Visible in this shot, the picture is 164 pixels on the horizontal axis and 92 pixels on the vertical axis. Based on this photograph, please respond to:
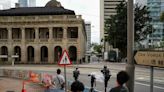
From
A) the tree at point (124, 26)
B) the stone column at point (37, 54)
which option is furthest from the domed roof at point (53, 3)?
the tree at point (124, 26)

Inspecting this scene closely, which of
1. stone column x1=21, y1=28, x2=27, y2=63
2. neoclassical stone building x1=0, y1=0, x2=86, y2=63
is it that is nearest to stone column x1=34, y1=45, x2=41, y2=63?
neoclassical stone building x1=0, y1=0, x2=86, y2=63

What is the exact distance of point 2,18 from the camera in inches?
3888

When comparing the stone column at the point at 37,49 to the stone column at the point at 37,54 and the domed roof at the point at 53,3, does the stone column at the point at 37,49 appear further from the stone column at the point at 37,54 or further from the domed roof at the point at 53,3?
the domed roof at the point at 53,3

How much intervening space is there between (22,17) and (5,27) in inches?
193

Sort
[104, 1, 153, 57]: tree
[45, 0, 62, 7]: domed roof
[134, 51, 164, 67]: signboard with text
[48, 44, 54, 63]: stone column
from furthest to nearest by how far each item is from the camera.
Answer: [45, 0, 62, 7]: domed roof → [48, 44, 54, 63]: stone column → [104, 1, 153, 57]: tree → [134, 51, 164, 67]: signboard with text

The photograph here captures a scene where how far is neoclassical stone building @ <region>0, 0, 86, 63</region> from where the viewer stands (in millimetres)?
95062

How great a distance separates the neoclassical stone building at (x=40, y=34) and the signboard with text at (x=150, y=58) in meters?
80.2

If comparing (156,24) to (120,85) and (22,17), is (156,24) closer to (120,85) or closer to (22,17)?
(22,17)

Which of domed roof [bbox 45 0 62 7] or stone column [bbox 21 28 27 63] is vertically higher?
domed roof [bbox 45 0 62 7]

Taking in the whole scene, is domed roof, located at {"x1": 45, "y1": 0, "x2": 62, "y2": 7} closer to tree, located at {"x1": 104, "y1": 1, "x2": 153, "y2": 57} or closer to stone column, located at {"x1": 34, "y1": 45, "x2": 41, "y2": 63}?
stone column, located at {"x1": 34, "y1": 45, "x2": 41, "y2": 63}

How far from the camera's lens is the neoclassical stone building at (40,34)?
95.1 m

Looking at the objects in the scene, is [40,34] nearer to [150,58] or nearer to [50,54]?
[50,54]

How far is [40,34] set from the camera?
329 ft

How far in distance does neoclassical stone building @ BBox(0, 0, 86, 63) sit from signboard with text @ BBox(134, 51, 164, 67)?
80.2 meters
